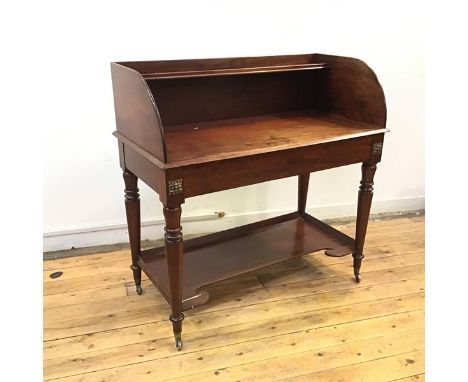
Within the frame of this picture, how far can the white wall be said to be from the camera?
209 centimetres

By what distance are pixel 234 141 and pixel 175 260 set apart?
1.61 ft

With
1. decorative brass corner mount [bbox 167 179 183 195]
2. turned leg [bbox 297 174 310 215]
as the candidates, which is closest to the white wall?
turned leg [bbox 297 174 310 215]

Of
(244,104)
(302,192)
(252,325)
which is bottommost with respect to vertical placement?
(252,325)

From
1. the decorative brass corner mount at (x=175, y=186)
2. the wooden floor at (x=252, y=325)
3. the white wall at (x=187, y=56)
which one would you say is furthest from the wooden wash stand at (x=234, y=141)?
the white wall at (x=187, y=56)

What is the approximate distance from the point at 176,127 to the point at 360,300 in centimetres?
113

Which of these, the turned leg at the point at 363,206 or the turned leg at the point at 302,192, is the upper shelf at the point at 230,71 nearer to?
the turned leg at the point at 363,206

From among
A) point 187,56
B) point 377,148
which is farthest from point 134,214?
point 377,148

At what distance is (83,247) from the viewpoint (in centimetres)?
243

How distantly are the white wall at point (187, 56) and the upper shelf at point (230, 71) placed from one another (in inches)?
14.7

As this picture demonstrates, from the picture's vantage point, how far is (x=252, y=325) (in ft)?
6.17

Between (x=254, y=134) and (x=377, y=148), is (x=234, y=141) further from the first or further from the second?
(x=377, y=148)

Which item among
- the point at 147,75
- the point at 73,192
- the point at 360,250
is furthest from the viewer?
the point at 73,192

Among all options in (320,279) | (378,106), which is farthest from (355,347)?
(378,106)
